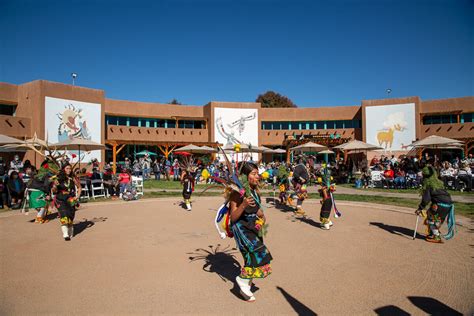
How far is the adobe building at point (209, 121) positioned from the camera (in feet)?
74.3

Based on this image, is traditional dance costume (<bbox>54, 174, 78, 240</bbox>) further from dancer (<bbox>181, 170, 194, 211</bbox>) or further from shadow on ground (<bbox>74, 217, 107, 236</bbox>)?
dancer (<bbox>181, 170, 194, 211</bbox>)

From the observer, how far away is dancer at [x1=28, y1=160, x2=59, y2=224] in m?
8.59

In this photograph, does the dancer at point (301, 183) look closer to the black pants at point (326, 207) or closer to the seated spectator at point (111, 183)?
the black pants at point (326, 207)

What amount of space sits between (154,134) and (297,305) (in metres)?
28.2

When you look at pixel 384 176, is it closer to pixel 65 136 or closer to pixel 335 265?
pixel 335 265

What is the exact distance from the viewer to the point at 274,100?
159 ft

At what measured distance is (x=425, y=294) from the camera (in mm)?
3814

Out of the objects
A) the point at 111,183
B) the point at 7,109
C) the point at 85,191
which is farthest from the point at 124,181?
the point at 7,109

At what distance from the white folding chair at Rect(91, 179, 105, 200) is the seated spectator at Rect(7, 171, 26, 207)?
8.56 ft

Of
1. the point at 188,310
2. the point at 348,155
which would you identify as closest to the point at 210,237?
the point at 188,310

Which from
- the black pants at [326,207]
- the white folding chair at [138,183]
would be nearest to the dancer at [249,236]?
the black pants at [326,207]

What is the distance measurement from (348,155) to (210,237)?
2802cm

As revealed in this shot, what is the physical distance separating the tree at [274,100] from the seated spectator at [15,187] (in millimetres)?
39470

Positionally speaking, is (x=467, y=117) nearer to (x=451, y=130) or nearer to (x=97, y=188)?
(x=451, y=130)
